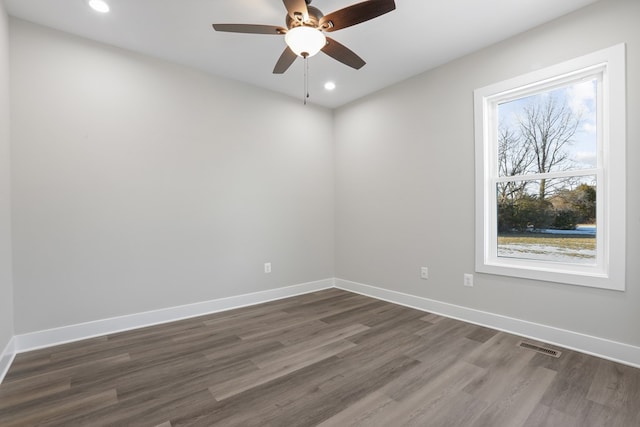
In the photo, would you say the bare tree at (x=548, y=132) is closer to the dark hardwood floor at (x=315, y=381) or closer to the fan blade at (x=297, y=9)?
the dark hardwood floor at (x=315, y=381)

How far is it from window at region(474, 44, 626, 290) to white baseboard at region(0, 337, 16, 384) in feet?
12.8

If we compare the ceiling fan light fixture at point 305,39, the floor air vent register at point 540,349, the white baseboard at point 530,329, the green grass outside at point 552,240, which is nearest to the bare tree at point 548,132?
the green grass outside at point 552,240

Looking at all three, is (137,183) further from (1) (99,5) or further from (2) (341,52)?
(2) (341,52)

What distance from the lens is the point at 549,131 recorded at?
275 cm

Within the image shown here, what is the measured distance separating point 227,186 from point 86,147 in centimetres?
135

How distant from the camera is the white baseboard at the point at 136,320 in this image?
2549 millimetres

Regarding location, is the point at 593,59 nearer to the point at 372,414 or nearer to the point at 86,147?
the point at 372,414

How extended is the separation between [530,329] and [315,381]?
1.99 metres

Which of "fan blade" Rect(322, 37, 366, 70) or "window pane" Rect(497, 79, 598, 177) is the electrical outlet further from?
"fan blade" Rect(322, 37, 366, 70)

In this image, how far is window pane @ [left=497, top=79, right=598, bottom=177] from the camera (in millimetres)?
2529

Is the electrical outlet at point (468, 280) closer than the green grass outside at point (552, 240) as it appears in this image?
No

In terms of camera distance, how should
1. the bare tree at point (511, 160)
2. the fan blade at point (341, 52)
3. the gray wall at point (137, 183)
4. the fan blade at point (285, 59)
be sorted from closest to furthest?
the fan blade at point (341, 52)
the fan blade at point (285, 59)
the gray wall at point (137, 183)
the bare tree at point (511, 160)

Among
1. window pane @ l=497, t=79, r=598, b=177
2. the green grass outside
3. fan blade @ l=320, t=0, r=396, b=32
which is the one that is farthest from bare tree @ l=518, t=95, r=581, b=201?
fan blade @ l=320, t=0, r=396, b=32

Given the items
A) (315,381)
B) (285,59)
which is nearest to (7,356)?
(315,381)
